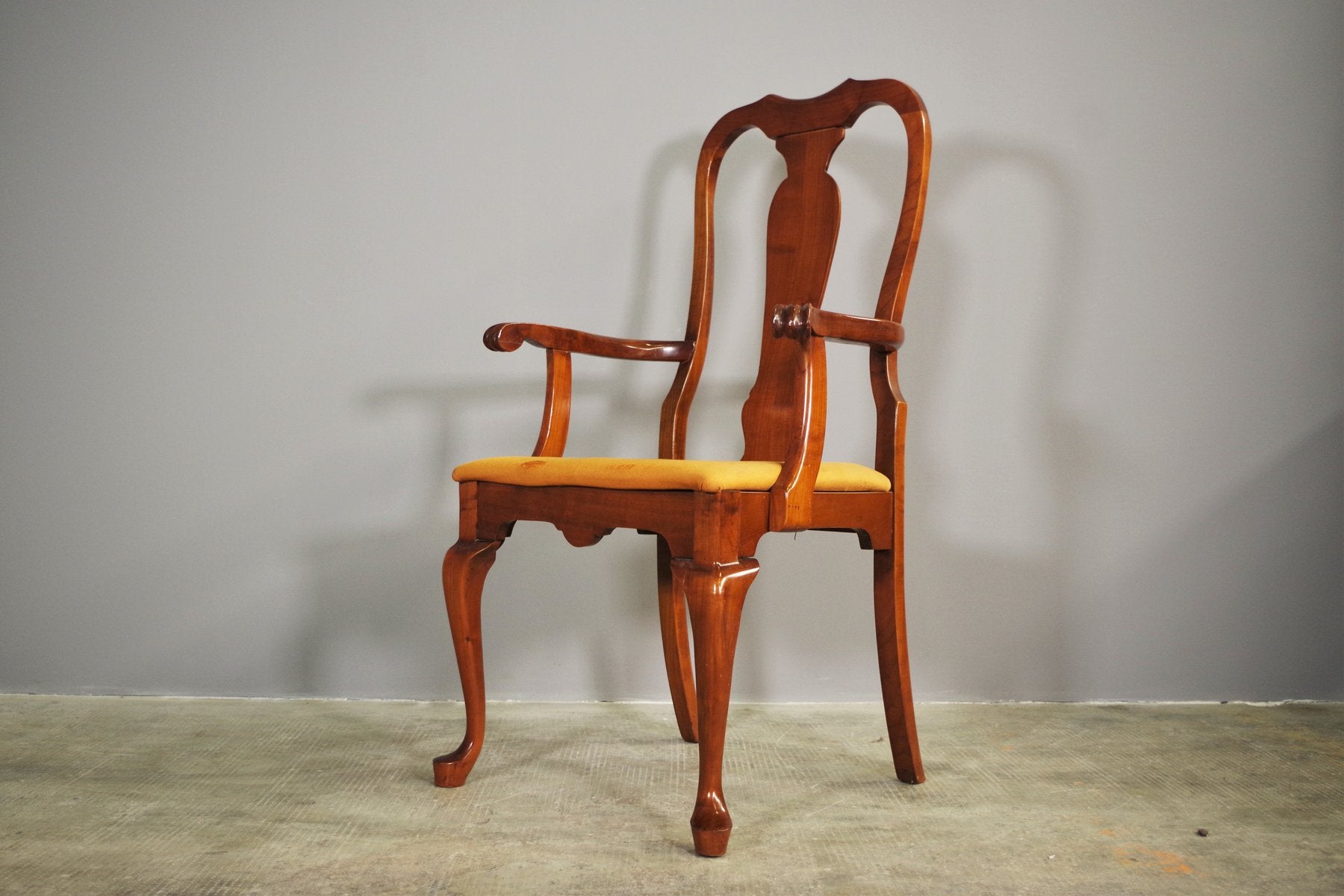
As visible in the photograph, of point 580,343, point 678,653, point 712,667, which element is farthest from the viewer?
point 678,653

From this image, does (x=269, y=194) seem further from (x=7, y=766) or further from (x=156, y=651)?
(x=7, y=766)

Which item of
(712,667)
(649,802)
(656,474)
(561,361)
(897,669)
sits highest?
(561,361)

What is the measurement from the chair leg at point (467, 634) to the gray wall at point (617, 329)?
25.4 inches

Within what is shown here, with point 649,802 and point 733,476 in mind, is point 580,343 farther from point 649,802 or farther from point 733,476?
point 649,802

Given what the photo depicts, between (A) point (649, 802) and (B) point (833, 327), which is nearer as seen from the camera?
(B) point (833, 327)

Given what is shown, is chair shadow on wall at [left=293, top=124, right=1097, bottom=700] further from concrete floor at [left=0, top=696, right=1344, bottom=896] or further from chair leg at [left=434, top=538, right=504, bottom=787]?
chair leg at [left=434, top=538, right=504, bottom=787]

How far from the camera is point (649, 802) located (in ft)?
5.18

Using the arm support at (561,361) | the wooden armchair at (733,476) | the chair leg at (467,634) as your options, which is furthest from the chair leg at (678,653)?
the chair leg at (467,634)

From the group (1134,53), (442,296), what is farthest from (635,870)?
(1134,53)

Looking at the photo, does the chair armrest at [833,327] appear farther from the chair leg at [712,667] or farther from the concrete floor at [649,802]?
the concrete floor at [649,802]

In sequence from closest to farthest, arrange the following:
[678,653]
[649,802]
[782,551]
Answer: [649,802]
[678,653]
[782,551]

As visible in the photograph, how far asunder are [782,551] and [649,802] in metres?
0.88

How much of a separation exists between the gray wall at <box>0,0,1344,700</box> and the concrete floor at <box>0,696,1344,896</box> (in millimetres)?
192

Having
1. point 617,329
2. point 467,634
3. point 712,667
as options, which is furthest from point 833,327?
point 617,329
